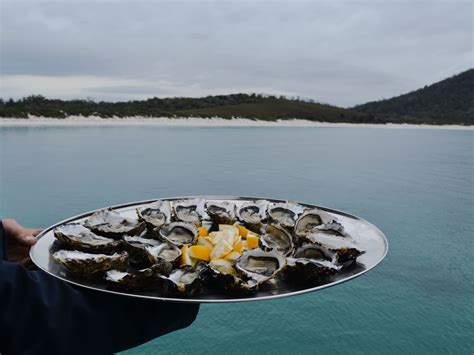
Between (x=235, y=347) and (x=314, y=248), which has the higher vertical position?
(x=314, y=248)

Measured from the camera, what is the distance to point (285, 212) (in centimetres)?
205

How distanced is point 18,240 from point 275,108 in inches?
2182

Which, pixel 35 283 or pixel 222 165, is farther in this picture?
pixel 222 165

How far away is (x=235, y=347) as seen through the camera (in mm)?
4312

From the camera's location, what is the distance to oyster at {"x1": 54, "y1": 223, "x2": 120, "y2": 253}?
5.02 feet

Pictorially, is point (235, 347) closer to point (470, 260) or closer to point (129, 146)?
point (470, 260)

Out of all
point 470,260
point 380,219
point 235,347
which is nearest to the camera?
point 235,347

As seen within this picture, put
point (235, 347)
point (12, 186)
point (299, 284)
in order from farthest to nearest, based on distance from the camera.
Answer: point (12, 186)
point (235, 347)
point (299, 284)

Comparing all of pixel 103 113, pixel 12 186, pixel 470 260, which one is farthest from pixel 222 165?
pixel 103 113

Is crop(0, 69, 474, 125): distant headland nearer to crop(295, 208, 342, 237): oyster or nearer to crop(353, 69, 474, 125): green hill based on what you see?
crop(353, 69, 474, 125): green hill

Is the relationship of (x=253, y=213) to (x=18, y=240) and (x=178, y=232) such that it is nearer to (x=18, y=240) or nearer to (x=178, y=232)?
(x=178, y=232)

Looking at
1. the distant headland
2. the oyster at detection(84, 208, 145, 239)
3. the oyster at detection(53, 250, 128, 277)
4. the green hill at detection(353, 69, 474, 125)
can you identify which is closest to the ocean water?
the oyster at detection(84, 208, 145, 239)

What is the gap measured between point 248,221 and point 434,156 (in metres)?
20.6

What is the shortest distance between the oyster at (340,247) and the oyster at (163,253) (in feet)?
1.81
